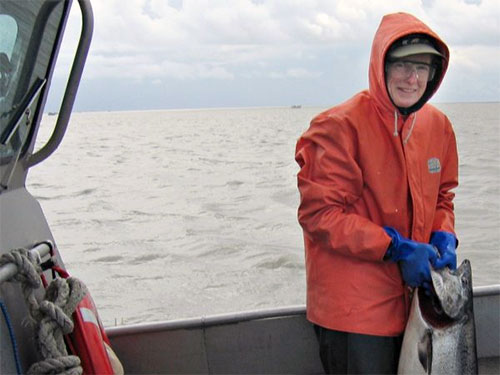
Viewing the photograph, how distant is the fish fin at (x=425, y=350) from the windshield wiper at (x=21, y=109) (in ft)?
6.37

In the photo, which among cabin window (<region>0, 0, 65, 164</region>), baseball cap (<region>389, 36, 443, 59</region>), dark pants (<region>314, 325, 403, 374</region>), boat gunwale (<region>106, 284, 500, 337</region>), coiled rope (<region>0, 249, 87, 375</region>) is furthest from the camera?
boat gunwale (<region>106, 284, 500, 337</region>)

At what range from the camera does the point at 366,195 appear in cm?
300

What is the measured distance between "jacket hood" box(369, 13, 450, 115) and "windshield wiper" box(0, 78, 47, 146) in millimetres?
1433

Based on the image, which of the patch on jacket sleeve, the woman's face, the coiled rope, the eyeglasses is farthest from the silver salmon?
the coiled rope

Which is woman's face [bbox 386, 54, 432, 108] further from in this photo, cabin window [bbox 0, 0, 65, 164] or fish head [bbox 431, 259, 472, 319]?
cabin window [bbox 0, 0, 65, 164]

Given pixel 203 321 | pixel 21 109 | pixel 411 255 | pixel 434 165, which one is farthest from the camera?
pixel 203 321

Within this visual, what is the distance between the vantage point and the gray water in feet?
27.5

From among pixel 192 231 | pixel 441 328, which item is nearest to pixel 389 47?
pixel 441 328

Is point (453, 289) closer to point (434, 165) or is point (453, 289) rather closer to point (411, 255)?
point (411, 255)

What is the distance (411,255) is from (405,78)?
2.57ft

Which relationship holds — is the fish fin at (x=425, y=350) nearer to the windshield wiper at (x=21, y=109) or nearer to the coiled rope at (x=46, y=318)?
the coiled rope at (x=46, y=318)

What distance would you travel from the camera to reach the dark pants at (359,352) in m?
3.02

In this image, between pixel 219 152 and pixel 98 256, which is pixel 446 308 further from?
pixel 219 152

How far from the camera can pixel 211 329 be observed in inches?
146
